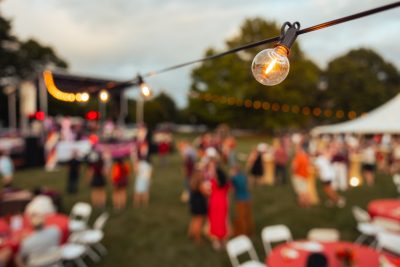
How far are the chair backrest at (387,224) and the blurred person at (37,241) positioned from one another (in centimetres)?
522

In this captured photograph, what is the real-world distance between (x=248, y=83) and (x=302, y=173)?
19799 mm

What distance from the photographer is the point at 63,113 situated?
35.3m

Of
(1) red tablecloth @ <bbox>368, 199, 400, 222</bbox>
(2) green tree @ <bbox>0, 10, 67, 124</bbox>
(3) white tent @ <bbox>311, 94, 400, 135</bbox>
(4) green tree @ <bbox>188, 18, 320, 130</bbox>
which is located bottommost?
(1) red tablecloth @ <bbox>368, 199, 400, 222</bbox>

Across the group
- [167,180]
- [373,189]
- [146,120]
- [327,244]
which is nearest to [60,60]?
[146,120]

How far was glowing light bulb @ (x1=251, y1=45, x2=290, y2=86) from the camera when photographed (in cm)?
135

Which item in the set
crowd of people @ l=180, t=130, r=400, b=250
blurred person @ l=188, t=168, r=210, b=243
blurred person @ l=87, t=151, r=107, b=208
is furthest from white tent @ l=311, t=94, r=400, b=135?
blurred person @ l=87, t=151, r=107, b=208

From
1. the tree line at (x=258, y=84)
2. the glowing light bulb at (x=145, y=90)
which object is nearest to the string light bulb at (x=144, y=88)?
the glowing light bulb at (x=145, y=90)

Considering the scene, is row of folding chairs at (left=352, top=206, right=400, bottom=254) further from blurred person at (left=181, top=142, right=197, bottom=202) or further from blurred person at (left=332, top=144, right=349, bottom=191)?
blurred person at (left=181, top=142, right=197, bottom=202)

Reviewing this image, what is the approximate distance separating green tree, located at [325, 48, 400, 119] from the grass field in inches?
977

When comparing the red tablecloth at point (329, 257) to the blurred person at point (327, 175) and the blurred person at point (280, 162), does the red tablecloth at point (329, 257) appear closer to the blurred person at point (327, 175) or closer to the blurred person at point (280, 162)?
the blurred person at point (327, 175)

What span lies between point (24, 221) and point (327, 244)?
4529mm

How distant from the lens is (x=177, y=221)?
268 inches

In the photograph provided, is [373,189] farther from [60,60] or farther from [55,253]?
[60,60]

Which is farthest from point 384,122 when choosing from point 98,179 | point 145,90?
point 145,90
